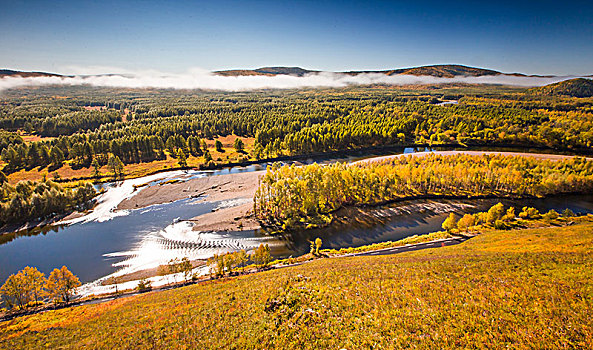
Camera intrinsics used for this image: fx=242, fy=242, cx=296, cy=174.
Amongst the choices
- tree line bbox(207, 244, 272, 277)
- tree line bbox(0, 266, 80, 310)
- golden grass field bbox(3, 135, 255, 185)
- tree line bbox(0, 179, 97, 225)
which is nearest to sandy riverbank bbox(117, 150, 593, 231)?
tree line bbox(0, 179, 97, 225)

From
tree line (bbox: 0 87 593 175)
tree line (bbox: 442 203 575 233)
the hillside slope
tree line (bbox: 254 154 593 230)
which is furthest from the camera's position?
tree line (bbox: 0 87 593 175)

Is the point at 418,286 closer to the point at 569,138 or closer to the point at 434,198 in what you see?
the point at 434,198

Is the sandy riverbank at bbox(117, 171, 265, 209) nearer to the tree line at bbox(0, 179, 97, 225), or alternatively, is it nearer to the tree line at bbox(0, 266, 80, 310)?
the tree line at bbox(0, 179, 97, 225)

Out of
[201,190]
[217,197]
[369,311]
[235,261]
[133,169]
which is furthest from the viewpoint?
[133,169]

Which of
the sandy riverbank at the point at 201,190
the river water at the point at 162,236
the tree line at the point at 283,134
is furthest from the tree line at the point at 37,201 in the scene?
the tree line at the point at 283,134

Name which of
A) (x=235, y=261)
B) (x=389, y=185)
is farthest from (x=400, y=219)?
(x=235, y=261)

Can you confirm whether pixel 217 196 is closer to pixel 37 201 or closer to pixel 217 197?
pixel 217 197

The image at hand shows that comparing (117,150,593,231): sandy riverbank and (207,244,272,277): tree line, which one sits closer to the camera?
(207,244,272,277): tree line
